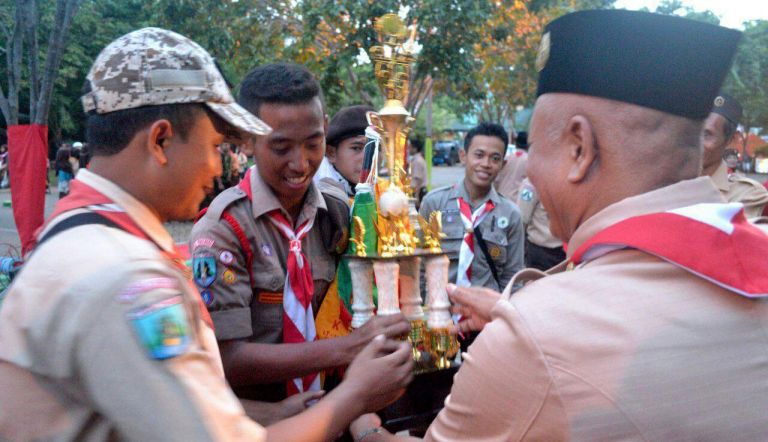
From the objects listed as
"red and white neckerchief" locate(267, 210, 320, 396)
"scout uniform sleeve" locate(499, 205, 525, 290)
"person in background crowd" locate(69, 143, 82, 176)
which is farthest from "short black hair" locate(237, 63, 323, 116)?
"person in background crowd" locate(69, 143, 82, 176)

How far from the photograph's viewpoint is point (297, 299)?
2.47 metres

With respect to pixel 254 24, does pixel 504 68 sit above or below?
below

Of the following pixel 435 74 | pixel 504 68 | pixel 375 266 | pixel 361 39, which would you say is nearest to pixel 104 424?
pixel 375 266

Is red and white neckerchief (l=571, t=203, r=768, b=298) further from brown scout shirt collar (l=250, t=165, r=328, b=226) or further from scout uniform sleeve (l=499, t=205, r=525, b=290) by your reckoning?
scout uniform sleeve (l=499, t=205, r=525, b=290)

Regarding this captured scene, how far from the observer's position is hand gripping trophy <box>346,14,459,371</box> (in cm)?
251

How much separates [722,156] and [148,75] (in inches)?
152

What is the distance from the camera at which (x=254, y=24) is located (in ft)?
40.7

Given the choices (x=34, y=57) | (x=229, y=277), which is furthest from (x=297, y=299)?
(x=34, y=57)

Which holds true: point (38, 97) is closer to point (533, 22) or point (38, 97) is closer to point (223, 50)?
point (223, 50)

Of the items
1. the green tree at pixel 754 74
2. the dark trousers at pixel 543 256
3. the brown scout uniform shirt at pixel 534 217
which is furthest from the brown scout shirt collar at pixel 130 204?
the green tree at pixel 754 74

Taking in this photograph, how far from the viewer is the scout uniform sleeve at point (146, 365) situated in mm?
1284

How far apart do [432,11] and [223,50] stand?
4.02 meters

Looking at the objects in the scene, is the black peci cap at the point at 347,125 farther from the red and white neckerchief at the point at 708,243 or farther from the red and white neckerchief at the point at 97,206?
the red and white neckerchief at the point at 708,243

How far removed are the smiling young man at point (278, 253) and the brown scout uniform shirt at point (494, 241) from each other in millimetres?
2168
